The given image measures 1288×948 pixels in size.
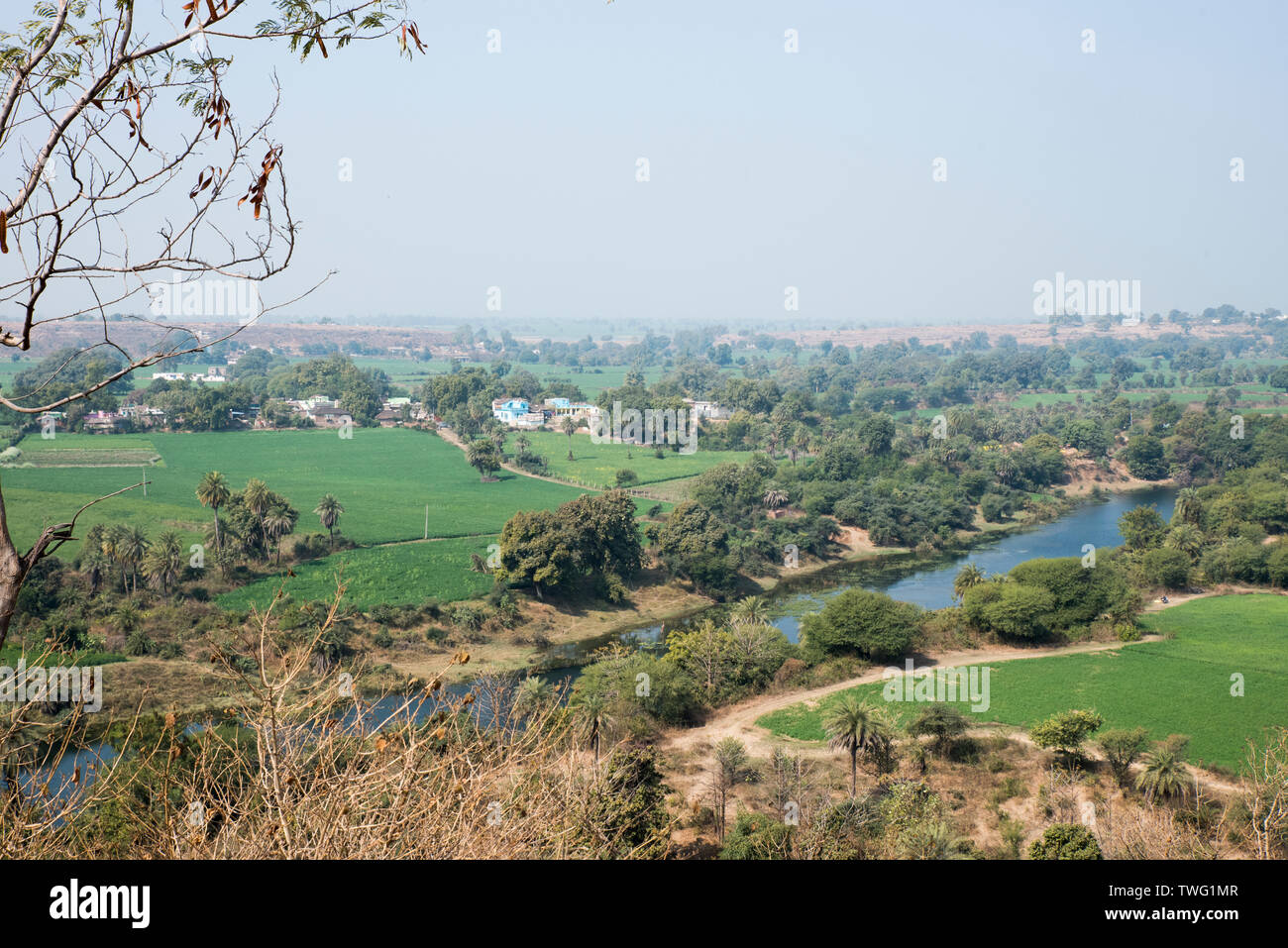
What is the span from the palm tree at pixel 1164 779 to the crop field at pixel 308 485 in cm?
2250

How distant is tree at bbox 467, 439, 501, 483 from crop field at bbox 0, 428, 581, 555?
48 centimetres

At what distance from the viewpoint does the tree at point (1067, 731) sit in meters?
14.8

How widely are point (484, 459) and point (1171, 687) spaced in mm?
28511

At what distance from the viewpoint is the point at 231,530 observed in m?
26.7

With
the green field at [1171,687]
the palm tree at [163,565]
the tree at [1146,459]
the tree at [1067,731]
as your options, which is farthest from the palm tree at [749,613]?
the tree at [1146,459]

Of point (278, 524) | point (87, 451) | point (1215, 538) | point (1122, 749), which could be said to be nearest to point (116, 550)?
point (278, 524)

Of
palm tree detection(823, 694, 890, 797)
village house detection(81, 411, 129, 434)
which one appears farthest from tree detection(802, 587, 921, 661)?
village house detection(81, 411, 129, 434)

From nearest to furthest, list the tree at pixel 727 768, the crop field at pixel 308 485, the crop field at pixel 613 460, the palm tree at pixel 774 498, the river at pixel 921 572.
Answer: the tree at pixel 727 768 < the river at pixel 921 572 < the crop field at pixel 308 485 < the palm tree at pixel 774 498 < the crop field at pixel 613 460

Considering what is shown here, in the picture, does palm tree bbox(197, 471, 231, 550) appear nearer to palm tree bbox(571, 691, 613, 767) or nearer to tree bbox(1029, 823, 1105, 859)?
palm tree bbox(571, 691, 613, 767)

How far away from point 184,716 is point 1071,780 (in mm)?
15162

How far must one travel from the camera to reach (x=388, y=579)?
26.3 meters

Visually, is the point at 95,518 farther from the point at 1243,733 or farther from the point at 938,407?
the point at 938,407

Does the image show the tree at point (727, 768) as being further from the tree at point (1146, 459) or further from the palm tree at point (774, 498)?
the tree at point (1146, 459)
